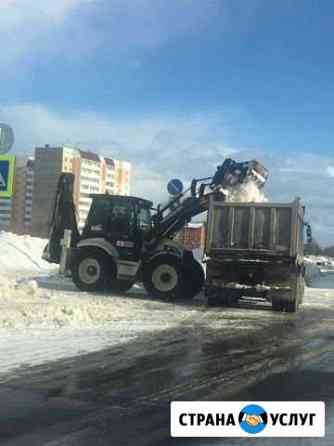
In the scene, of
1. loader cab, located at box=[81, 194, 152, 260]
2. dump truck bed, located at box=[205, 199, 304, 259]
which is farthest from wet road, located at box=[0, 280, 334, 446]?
loader cab, located at box=[81, 194, 152, 260]

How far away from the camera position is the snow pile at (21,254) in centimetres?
3221

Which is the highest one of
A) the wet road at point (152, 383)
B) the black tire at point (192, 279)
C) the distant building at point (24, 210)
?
the distant building at point (24, 210)

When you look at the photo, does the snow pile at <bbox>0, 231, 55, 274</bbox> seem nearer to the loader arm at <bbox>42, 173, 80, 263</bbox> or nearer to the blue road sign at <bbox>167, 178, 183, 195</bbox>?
the loader arm at <bbox>42, 173, 80, 263</bbox>

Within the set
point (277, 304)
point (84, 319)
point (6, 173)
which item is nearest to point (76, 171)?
point (277, 304)

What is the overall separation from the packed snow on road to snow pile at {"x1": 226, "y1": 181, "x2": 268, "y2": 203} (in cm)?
311

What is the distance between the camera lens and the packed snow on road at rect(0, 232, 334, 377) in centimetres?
977

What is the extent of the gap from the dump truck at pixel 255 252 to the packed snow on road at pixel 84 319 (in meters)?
0.56

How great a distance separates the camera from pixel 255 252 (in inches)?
668

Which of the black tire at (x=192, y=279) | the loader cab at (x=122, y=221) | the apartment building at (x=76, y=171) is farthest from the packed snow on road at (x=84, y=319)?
the apartment building at (x=76, y=171)

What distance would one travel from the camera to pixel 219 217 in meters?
17.4

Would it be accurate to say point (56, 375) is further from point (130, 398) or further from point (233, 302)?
point (233, 302)

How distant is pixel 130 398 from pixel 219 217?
10.8 meters

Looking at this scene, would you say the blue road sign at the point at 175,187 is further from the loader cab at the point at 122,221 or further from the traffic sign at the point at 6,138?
the traffic sign at the point at 6,138

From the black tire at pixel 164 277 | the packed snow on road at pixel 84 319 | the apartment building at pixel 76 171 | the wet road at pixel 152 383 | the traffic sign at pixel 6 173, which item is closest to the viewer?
the wet road at pixel 152 383
